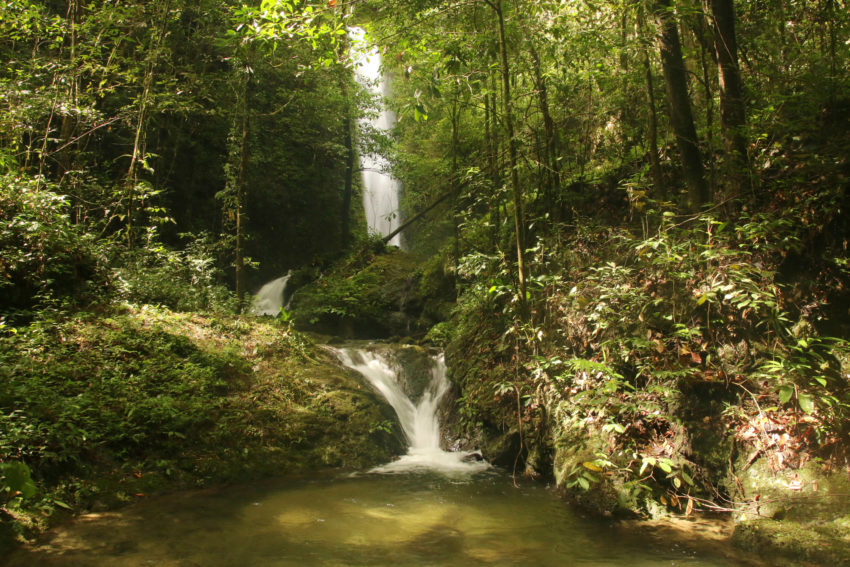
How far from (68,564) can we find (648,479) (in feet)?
16.1

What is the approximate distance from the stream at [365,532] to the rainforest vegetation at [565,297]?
38 centimetres

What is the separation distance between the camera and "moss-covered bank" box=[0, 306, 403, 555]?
4.58 metres

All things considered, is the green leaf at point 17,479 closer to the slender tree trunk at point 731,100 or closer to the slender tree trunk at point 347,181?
the slender tree trunk at point 731,100

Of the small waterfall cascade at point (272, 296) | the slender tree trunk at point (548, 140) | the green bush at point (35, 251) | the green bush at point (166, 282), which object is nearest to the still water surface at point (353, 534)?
the green bush at point (35, 251)

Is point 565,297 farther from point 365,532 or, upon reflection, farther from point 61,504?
point 61,504

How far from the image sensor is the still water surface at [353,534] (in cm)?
375

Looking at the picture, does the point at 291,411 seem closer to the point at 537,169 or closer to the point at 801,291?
the point at 537,169

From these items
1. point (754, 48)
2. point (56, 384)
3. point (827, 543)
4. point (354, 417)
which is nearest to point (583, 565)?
point (827, 543)

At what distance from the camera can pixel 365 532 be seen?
4434 mm

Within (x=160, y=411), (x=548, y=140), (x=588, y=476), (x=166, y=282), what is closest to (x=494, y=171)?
(x=548, y=140)

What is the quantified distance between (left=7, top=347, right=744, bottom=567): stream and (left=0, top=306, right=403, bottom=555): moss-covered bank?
377 millimetres

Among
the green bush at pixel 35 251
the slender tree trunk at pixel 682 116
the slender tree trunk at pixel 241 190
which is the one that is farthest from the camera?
the slender tree trunk at pixel 241 190

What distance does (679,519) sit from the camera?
173 inches

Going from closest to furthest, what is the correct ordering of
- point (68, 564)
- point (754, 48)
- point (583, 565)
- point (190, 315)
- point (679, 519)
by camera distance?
point (68, 564) < point (583, 565) < point (679, 519) < point (754, 48) < point (190, 315)
